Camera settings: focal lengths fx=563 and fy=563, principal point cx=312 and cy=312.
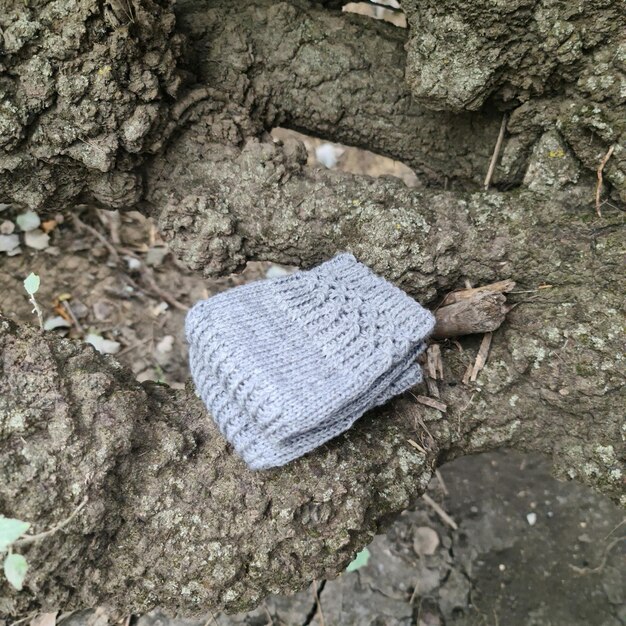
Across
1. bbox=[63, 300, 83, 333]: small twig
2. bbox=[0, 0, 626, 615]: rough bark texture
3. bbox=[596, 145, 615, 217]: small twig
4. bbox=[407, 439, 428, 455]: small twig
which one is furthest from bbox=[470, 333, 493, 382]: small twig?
bbox=[63, 300, 83, 333]: small twig

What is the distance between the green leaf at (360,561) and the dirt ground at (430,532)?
3cm

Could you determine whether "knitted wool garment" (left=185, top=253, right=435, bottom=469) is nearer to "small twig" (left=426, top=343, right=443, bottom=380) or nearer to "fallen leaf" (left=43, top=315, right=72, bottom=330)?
"small twig" (left=426, top=343, right=443, bottom=380)

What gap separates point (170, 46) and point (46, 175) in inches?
17.3

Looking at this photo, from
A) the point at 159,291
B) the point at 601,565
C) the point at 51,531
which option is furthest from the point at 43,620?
the point at 601,565

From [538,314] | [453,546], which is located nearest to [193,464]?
[538,314]

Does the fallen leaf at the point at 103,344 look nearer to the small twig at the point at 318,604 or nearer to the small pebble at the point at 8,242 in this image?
the small pebble at the point at 8,242

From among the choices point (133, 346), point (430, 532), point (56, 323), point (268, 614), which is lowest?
point (268, 614)

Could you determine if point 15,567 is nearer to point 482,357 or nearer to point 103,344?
point 482,357

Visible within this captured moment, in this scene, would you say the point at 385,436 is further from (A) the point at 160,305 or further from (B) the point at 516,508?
(A) the point at 160,305

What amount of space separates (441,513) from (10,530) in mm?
1571

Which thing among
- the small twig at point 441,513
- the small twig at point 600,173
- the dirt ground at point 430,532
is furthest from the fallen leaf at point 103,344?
the small twig at point 600,173

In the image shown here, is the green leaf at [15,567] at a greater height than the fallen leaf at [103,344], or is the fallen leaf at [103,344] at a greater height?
the green leaf at [15,567]

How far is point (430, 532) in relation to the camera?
2090mm

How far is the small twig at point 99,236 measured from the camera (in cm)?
245
